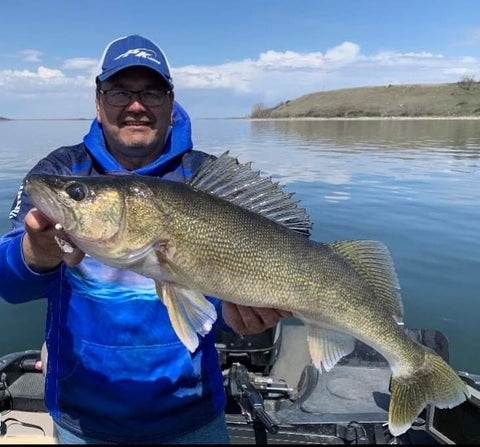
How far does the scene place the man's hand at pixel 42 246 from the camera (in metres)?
2.35

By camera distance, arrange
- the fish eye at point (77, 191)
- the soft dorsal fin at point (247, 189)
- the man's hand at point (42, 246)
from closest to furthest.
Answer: the man's hand at point (42, 246) < the fish eye at point (77, 191) < the soft dorsal fin at point (247, 189)

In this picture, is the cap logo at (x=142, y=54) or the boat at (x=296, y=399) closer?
the cap logo at (x=142, y=54)

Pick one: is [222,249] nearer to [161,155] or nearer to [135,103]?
[161,155]

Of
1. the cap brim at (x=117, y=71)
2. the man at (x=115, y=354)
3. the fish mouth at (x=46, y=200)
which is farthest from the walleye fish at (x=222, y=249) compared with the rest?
the cap brim at (x=117, y=71)

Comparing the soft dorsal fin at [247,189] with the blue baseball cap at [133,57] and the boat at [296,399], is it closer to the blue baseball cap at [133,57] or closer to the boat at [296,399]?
the blue baseball cap at [133,57]

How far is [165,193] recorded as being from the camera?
8.39 feet

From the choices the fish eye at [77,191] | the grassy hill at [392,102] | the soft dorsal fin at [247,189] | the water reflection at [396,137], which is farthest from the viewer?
the grassy hill at [392,102]

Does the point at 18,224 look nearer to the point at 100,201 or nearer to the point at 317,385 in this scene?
the point at 100,201

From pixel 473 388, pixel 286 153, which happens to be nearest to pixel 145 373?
pixel 473 388

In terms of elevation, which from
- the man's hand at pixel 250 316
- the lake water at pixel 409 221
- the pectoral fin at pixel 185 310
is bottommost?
the lake water at pixel 409 221

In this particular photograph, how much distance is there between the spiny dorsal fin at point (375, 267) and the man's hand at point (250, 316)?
0.51 metres

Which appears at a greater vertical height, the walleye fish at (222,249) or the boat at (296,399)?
the walleye fish at (222,249)

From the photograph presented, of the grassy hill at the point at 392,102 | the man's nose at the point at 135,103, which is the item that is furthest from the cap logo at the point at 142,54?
the grassy hill at the point at 392,102

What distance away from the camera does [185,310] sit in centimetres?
252
